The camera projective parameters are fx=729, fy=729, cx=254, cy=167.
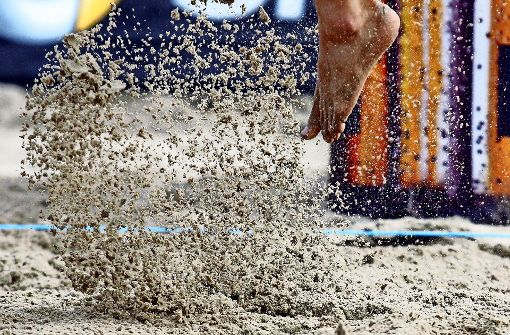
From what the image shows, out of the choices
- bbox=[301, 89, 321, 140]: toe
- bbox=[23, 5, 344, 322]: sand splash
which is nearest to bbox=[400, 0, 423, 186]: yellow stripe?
bbox=[23, 5, 344, 322]: sand splash

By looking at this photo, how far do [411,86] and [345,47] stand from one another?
45.9 inches

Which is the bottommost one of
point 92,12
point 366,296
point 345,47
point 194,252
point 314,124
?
point 366,296

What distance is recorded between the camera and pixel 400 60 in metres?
2.96

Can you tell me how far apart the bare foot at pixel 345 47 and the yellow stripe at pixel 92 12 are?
1.47 metres

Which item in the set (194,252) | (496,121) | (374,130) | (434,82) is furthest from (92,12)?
(496,121)

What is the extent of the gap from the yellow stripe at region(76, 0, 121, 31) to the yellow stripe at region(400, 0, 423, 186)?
1222 millimetres

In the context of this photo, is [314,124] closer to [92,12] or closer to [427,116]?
[427,116]

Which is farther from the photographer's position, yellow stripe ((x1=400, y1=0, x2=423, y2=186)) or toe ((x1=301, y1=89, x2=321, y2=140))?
yellow stripe ((x1=400, y1=0, x2=423, y2=186))

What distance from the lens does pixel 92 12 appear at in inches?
121

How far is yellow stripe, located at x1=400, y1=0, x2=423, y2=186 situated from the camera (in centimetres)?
289

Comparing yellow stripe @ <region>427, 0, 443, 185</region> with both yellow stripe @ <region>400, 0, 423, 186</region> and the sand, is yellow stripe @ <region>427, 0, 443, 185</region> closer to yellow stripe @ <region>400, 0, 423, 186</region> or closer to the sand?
yellow stripe @ <region>400, 0, 423, 186</region>

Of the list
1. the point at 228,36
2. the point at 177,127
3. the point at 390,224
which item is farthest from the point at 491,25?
the point at 177,127

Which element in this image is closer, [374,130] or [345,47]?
[345,47]

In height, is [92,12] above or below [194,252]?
above
